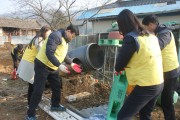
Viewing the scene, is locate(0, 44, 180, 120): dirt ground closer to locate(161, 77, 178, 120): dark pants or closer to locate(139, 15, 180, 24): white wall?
locate(161, 77, 178, 120): dark pants

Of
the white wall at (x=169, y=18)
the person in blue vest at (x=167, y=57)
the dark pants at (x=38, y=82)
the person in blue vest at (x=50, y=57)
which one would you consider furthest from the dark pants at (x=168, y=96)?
the white wall at (x=169, y=18)

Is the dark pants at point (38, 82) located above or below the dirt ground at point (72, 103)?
above

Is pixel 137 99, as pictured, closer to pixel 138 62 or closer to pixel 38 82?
pixel 138 62

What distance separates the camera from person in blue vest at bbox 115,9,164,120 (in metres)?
2.74

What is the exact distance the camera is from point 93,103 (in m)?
5.61

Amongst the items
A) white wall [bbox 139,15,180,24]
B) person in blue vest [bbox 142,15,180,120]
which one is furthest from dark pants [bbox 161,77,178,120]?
white wall [bbox 139,15,180,24]

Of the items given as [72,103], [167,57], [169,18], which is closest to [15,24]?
[169,18]

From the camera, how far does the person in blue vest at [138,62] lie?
108 inches

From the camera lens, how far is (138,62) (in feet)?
9.12

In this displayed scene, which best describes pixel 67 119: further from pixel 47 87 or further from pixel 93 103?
pixel 47 87

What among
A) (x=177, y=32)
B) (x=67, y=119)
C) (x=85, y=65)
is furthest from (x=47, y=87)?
(x=177, y=32)

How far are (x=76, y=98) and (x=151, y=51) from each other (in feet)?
10.7

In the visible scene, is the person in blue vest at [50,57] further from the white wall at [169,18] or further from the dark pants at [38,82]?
the white wall at [169,18]

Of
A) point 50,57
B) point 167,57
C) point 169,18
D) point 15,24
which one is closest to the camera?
point 167,57
